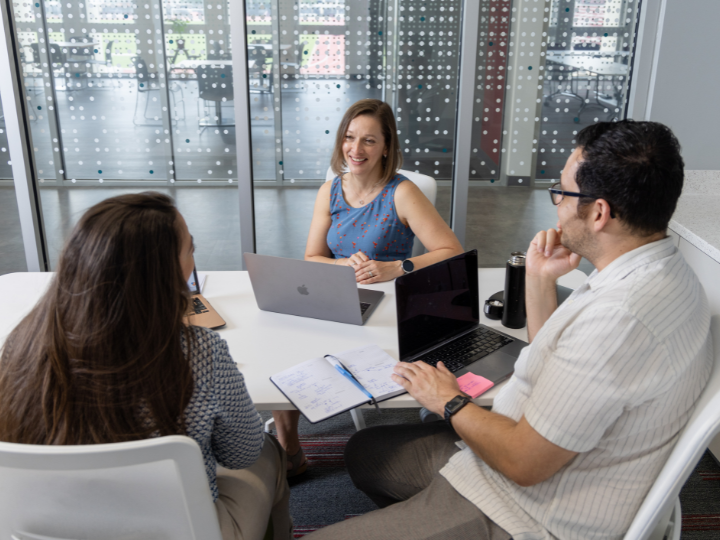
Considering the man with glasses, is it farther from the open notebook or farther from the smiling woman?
the smiling woman

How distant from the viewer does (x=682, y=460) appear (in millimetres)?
1060

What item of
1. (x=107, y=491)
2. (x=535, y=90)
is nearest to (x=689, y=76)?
(x=535, y=90)

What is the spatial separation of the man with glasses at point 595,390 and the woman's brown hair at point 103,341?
0.56 meters

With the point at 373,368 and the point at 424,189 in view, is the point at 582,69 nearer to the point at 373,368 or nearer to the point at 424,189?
the point at 424,189

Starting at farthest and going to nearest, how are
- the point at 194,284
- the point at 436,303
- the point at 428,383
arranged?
1. the point at 194,284
2. the point at 436,303
3. the point at 428,383

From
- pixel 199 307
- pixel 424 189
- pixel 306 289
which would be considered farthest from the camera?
pixel 424 189

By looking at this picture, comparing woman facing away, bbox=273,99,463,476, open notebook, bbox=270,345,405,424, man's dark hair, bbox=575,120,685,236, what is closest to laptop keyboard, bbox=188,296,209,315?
open notebook, bbox=270,345,405,424

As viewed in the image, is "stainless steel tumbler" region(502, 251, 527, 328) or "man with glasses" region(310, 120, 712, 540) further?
"stainless steel tumbler" region(502, 251, 527, 328)

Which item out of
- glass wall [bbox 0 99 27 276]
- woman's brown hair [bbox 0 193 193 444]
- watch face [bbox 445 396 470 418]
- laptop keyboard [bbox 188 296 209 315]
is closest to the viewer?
woman's brown hair [bbox 0 193 193 444]

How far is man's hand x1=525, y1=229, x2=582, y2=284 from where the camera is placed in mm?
1707

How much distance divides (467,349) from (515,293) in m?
0.25

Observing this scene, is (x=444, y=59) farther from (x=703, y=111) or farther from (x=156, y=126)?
(x=156, y=126)

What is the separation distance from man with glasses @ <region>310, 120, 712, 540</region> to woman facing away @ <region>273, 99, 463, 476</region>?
1.05 m

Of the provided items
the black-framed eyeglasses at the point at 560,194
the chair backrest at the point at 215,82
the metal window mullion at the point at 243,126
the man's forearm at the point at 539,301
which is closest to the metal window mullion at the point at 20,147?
the chair backrest at the point at 215,82
